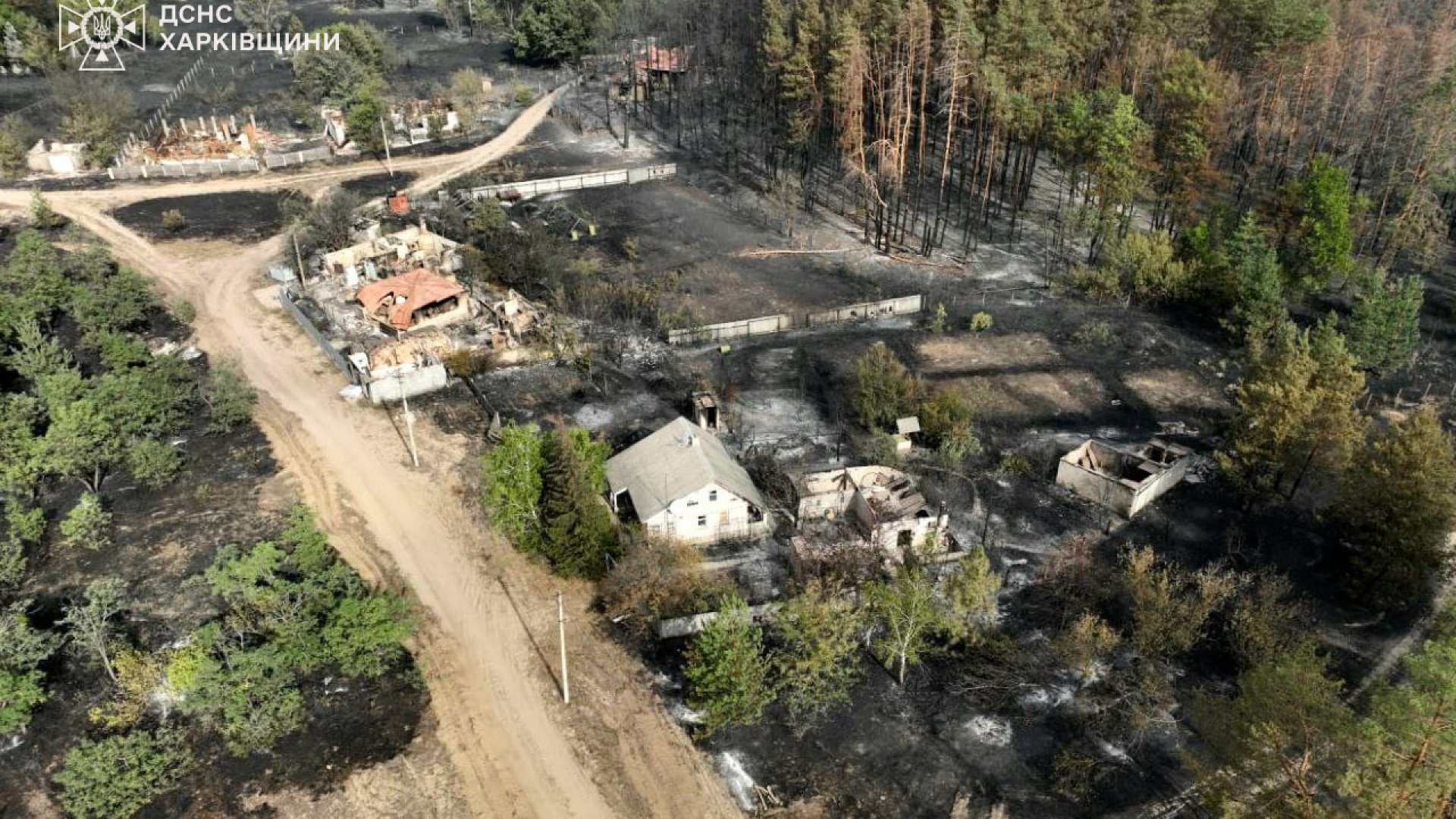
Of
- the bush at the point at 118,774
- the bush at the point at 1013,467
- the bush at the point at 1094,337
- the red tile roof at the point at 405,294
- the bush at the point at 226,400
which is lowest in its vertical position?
the bush at the point at 118,774

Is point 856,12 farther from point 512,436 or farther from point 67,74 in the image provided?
point 67,74

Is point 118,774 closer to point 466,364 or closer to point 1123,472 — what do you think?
point 466,364

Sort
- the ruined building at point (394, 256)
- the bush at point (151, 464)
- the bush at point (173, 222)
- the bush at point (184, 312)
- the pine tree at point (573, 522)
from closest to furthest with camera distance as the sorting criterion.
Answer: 1. the pine tree at point (573, 522)
2. the bush at point (151, 464)
3. the bush at point (184, 312)
4. the ruined building at point (394, 256)
5. the bush at point (173, 222)

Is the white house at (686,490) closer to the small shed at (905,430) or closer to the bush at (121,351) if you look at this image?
the small shed at (905,430)

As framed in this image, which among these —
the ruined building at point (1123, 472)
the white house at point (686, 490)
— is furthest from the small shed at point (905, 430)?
the white house at point (686, 490)

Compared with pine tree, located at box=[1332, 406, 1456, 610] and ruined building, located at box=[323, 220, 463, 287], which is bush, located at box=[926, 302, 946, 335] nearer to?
pine tree, located at box=[1332, 406, 1456, 610]

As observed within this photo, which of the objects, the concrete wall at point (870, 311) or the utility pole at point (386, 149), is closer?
the concrete wall at point (870, 311)

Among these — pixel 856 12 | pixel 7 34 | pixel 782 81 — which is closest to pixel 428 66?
pixel 7 34
